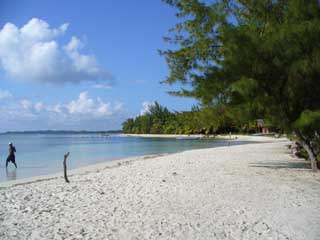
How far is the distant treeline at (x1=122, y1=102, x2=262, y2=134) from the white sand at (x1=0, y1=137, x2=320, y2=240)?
7.93ft

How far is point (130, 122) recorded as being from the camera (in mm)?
154625

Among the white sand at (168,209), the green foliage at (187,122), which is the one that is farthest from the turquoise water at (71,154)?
the white sand at (168,209)

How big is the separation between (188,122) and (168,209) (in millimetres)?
7630

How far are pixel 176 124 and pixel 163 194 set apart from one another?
100452 mm

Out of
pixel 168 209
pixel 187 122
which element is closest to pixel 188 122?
pixel 187 122

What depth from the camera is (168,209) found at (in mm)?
7383

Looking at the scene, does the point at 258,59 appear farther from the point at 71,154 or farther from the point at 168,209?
the point at 71,154

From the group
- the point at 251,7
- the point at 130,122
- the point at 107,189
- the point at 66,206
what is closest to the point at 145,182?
the point at 107,189

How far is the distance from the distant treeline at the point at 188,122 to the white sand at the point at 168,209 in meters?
2.42

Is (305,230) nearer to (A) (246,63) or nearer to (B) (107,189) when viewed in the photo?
(B) (107,189)

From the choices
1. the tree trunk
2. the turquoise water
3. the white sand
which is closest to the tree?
the tree trunk

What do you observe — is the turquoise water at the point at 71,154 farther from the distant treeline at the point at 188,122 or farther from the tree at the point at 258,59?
the tree at the point at 258,59

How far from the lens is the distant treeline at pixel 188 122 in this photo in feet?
42.1

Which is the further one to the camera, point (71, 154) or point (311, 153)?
point (71, 154)
